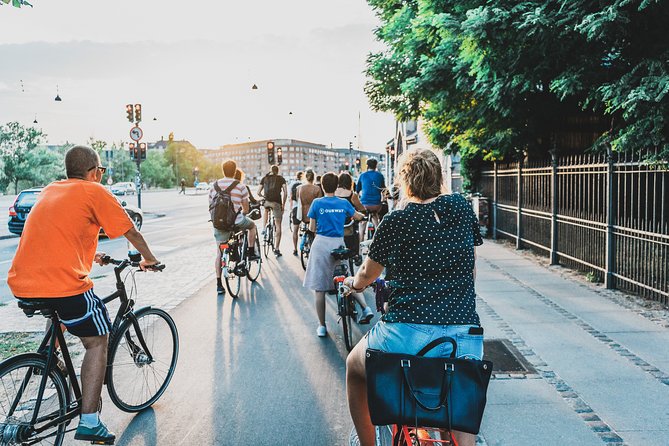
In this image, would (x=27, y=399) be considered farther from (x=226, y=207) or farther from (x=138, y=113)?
(x=138, y=113)

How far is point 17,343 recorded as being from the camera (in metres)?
5.95

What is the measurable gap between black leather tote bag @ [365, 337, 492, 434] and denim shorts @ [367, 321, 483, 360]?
0.40 feet

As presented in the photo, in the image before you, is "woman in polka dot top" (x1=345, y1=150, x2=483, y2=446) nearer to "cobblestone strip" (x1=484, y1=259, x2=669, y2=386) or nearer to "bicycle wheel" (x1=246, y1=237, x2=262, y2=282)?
"cobblestone strip" (x1=484, y1=259, x2=669, y2=386)

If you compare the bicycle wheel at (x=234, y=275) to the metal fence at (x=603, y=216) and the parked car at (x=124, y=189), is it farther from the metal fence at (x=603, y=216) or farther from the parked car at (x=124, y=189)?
the parked car at (x=124, y=189)

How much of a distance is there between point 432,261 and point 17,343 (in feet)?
16.9

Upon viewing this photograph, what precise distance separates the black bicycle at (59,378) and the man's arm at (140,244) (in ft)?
0.42

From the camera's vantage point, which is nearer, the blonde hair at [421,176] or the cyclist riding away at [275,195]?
the blonde hair at [421,176]

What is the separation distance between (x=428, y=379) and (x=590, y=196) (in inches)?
312

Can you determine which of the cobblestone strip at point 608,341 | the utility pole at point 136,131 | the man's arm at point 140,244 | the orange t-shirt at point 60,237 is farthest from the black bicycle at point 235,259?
the utility pole at point 136,131

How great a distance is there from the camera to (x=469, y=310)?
2426 mm

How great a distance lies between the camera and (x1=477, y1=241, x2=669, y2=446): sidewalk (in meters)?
3.73

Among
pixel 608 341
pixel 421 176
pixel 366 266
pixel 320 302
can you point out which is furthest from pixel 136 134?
pixel 421 176

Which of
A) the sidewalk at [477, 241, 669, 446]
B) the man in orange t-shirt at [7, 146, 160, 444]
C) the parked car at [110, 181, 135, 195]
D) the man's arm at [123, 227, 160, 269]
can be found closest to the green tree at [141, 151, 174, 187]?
the parked car at [110, 181, 135, 195]

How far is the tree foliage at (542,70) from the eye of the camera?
6.77 m
